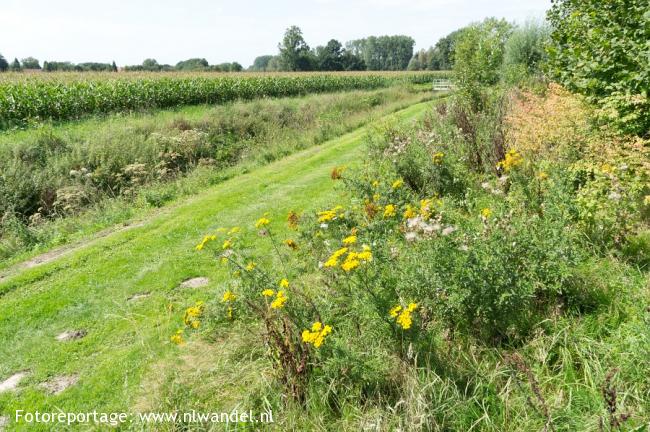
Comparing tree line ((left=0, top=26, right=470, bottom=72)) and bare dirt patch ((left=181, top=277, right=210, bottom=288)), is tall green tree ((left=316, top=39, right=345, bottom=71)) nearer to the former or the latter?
tree line ((left=0, top=26, right=470, bottom=72))

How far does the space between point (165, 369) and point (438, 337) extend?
2.25 m

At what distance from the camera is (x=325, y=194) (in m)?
7.69

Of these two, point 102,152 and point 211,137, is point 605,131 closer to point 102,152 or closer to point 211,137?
point 102,152

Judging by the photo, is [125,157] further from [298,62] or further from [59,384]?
[298,62]

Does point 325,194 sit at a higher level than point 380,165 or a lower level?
lower

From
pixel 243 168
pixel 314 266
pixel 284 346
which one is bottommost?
pixel 243 168

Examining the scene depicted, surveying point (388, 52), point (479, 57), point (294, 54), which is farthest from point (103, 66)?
point (388, 52)

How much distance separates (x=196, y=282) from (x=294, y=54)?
78.3 metres

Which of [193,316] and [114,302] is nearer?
[193,316]

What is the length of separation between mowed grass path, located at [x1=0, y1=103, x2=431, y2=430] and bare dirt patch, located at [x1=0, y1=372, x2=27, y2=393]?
6 cm

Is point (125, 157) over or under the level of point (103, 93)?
under

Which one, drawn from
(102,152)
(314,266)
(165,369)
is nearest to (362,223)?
(314,266)

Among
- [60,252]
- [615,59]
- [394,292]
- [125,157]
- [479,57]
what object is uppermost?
A: [479,57]

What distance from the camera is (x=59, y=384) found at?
3.60m
